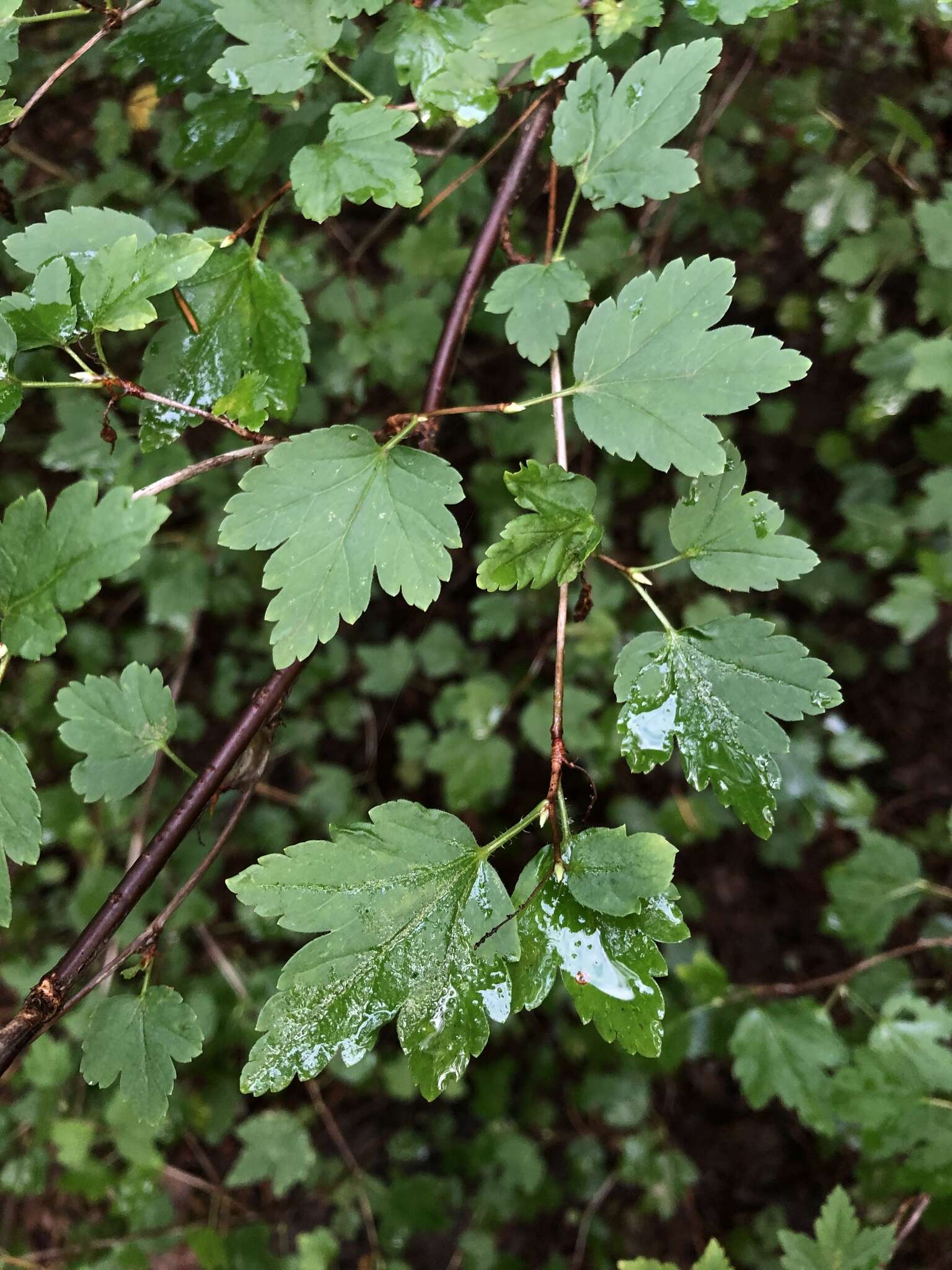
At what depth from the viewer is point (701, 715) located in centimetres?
120

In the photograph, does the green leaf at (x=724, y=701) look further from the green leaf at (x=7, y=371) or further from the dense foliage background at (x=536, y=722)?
the green leaf at (x=7, y=371)

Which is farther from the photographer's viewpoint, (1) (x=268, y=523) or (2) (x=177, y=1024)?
(2) (x=177, y=1024)

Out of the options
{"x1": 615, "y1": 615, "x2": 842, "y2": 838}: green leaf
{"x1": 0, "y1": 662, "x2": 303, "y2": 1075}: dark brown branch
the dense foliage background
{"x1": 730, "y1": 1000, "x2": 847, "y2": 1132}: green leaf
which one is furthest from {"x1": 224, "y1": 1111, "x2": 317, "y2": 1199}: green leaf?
{"x1": 615, "y1": 615, "x2": 842, "y2": 838}: green leaf

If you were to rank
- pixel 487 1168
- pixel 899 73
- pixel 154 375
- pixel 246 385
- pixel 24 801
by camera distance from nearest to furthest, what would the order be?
1. pixel 24 801
2. pixel 246 385
3. pixel 154 375
4. pixel 899 73
5. pixel 487 1168

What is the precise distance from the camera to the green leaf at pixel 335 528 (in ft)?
3.68

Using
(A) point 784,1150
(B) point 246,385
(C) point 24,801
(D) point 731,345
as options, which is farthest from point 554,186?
(A) point 784,1150

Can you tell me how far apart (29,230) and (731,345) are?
106 centimetres

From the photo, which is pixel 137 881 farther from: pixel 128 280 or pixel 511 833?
pixel 128 280

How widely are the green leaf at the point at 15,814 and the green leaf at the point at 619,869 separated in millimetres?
739

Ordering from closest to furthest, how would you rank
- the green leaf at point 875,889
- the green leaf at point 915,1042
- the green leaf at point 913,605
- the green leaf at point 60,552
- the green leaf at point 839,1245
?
the green leaf at point 60,552
the green leaf at point 839,1245
the green leaf at point 915,1042
the green leaf at point 875,889
the green leaf at point 913,605

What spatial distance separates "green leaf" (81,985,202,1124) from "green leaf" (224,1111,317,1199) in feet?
4.49

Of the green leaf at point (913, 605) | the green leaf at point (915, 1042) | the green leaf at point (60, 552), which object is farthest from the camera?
the green leaf at point (913, 605)

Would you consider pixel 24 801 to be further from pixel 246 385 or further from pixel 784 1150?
pixel 784 1150

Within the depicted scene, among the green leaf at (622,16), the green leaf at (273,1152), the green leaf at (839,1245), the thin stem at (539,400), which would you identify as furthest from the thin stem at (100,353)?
the green leaf at (273,1152)
